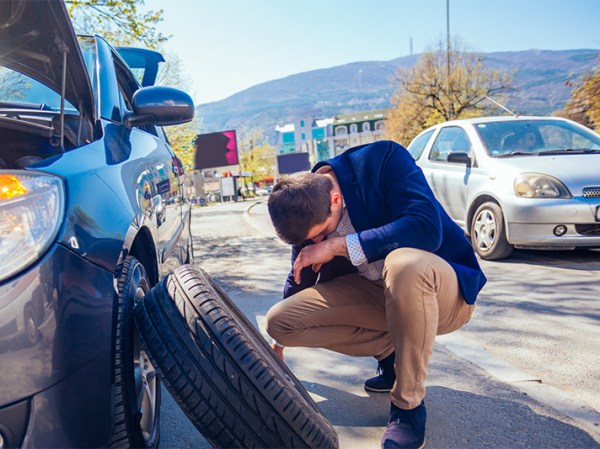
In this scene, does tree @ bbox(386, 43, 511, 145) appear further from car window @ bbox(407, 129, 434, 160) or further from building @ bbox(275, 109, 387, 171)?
building @ bbox(275, 109, 387, 171)

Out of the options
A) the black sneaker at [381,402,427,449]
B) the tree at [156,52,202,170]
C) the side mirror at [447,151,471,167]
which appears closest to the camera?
the black sneaker at [381,402,427,449]

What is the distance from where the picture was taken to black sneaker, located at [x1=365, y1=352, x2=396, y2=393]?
2387mm

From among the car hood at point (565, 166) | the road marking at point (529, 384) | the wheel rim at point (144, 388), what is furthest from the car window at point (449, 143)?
the wheel rim at point (144, 388)

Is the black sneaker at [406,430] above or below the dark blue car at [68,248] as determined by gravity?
below

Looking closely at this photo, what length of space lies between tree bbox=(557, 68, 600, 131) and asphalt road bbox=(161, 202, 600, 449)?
743 cm

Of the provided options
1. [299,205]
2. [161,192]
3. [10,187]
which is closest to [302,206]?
[299,205]

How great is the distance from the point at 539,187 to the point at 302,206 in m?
3.90

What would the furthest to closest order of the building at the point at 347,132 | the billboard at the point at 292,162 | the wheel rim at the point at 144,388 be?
the building at the point at 347,132
the billboard at the point at 292,162
the wheel rim at the point at 144,388

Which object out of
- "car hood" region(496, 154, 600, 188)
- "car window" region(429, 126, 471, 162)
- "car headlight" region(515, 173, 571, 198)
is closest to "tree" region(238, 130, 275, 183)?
"car window" region(429, 126, 471, 162)

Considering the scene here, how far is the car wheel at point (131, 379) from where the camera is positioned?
1.38 m

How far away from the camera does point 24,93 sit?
7.07 ft

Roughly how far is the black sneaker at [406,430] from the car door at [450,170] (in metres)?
4.44

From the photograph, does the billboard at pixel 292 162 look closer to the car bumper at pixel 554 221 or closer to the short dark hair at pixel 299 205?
the car bumper at pixel 554 221

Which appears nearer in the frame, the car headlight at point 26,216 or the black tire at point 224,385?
the car headlight at point 26,216
